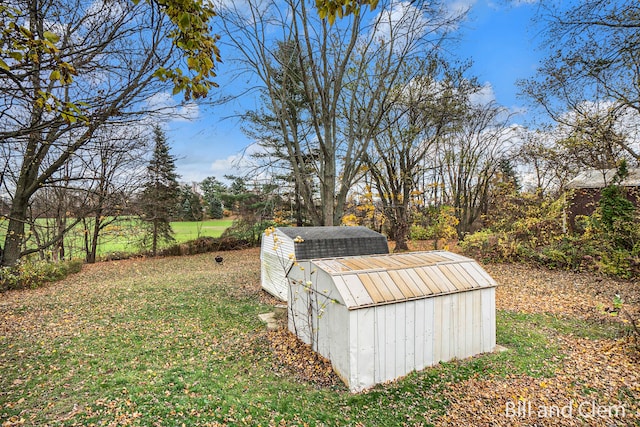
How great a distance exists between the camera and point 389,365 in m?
4.08

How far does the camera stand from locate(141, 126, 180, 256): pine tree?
15.1 meters

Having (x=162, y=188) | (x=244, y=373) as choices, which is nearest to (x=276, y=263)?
(x=244, y=373)

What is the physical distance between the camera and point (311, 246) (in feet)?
22.9

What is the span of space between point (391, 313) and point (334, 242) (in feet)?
10.7

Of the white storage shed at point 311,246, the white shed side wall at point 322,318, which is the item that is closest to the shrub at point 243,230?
the white storage shed at point 311,246

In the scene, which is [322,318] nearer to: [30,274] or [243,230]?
[30,274]

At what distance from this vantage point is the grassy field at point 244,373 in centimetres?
326

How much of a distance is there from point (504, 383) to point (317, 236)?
4.46m

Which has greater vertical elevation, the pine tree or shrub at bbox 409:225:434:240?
the pine tree

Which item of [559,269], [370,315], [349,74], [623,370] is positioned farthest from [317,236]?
[559,269]

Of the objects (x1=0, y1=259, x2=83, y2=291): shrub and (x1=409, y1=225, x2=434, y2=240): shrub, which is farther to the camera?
(x1=409, y1=225, x2=434, y2=240): shrub

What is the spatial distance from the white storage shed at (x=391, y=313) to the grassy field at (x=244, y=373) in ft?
0.74

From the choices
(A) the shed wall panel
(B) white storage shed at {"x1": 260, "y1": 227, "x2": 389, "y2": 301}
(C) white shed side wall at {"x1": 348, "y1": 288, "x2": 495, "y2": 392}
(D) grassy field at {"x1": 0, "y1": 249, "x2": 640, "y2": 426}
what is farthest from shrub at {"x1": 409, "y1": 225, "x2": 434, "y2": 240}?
(A) the shed wall panel

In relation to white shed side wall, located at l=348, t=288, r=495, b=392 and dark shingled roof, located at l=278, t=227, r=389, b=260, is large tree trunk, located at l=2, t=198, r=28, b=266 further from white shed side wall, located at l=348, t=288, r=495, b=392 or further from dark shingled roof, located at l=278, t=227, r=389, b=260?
white shed side wall, located at l=348, t=288, r=495, b=392
